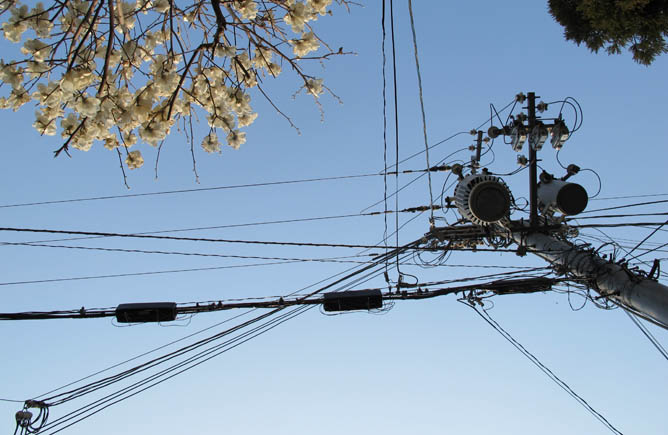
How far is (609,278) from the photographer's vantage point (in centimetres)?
429

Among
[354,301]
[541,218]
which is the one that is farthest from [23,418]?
[541,218]

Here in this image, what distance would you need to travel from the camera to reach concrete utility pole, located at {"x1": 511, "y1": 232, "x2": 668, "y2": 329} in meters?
3.58

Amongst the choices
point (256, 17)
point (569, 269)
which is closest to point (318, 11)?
point (256, 17)

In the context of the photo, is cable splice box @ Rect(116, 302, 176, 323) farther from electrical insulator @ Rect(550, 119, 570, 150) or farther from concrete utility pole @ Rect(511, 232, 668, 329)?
electrical insulator @ Rect(550, 119, 570, 150)

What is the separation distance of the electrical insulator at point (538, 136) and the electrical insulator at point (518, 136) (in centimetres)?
23

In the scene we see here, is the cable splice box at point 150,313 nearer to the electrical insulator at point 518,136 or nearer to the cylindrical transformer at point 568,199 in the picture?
the cylindrical transformer at point 568,199

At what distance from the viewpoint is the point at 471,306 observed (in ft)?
18.8

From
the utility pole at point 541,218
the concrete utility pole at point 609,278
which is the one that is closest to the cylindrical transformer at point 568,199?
the utility pole at point 541,218

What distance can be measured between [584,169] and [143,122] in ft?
21.7

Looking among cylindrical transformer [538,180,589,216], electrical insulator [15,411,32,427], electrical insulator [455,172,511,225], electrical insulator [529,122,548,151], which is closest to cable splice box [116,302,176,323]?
electrical insulator [15,411,32,427]

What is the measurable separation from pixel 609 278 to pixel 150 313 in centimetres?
469

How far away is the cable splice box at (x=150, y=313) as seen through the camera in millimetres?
4859

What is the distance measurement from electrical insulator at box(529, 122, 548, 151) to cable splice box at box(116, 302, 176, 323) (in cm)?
578

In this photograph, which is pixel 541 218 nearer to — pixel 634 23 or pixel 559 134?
pixel 559 134
